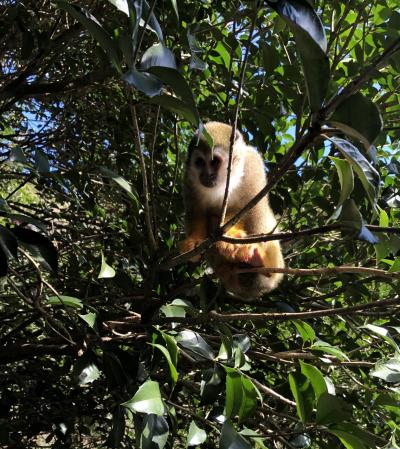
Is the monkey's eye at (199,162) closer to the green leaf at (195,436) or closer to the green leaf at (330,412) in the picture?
the green leaf at (195,436)

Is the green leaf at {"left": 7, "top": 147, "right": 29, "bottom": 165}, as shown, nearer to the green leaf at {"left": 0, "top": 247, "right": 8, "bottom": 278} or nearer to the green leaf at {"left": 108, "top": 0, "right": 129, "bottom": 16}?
the green leaf at {"left": 0, "top": 247, "right": 8, "bottom": 278}

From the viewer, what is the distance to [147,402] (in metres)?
1.32

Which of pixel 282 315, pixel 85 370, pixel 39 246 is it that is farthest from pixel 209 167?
pixel 39 246

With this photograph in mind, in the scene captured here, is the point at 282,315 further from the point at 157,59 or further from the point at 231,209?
the point at 231,209

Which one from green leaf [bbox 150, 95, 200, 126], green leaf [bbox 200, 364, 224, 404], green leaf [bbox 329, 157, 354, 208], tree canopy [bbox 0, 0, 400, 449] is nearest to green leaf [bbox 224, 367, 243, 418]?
tree canopy [bbox 0, 0, 400, 449]

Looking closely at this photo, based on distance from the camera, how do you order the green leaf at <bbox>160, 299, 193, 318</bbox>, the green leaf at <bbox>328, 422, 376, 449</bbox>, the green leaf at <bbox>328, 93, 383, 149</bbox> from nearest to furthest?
the green leaf at <bbox>328, 93, 383, 149</bbox>
the green leaf at <bbox>328, 422, 376, 449</bbox>
the green leaf at <bbox>160, 299, 193, 318</bbox>

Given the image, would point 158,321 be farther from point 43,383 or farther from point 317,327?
point 317,327

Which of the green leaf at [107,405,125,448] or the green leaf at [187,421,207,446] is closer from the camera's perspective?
the green leaf at [187,421,207,446]

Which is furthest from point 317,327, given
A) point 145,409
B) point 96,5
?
point 96,5

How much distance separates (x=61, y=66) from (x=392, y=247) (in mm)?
2533

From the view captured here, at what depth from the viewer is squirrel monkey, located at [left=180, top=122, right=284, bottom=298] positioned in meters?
2.61

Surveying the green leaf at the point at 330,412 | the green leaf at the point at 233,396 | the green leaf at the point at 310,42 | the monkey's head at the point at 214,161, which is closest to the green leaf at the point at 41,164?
the green leaf at the point at 233,396

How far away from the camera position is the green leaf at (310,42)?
31.1 inches

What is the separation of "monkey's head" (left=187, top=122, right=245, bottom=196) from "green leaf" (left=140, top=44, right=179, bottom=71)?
177 cm
